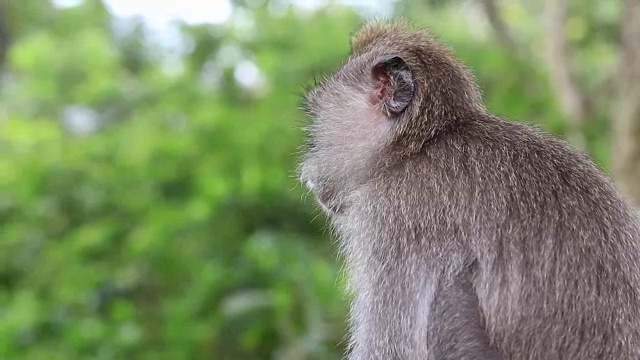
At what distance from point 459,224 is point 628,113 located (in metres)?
3.14

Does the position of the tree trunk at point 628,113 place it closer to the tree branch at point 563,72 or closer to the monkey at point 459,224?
the tree branch at point 563,72

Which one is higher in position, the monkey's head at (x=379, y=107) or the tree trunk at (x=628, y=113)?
the tree trunk at (x=628, y=113)

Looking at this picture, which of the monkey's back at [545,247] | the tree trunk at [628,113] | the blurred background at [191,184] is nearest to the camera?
the monkey's back at [545,247]

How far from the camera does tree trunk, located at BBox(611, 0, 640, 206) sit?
4590mm

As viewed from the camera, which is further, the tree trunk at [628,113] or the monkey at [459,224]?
the tree trunk at [628,113]

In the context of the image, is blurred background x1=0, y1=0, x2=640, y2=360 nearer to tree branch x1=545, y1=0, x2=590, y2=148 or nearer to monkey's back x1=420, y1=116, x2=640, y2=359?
tree branch x1=545, y1=0, x2=590, y2=148

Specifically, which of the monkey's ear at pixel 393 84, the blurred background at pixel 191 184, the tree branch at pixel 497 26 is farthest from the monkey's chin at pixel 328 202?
the tree branch at pixel 497 26

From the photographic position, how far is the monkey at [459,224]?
180 centimetres

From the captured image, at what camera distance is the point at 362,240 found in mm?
2127

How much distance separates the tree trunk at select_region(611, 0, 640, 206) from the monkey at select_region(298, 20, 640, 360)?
102 inches

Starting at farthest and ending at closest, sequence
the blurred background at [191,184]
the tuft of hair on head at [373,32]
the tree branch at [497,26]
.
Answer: the tree branch at [497,26], the blurred background at [191,184], the tuft of hair on head at [373,32]

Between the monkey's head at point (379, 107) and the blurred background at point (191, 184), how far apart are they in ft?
4.41

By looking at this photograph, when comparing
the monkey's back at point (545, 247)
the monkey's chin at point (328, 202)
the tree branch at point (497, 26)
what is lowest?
the monkey's back at point (545, 247)

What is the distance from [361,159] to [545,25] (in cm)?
374
